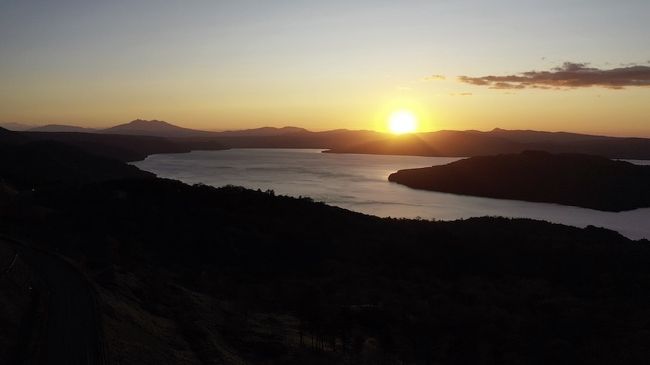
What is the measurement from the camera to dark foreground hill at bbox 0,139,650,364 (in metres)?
27.8

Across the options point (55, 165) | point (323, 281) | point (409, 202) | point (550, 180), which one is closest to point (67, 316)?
point (323, 281)

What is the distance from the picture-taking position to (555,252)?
5766cm

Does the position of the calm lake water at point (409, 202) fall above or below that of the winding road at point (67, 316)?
below

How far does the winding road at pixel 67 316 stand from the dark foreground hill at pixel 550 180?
136 m

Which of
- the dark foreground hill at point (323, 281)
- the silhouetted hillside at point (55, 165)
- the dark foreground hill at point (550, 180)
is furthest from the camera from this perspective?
the dark foreground hill at point (550, 180)

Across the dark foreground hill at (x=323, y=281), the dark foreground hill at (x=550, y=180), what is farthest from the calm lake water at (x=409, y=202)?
the dark foreground hill at (x=323, y=281)

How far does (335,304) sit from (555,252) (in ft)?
107

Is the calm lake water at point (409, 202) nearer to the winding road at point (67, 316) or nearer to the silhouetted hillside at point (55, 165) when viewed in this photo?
the silhouetted hillside at point (55, 165)

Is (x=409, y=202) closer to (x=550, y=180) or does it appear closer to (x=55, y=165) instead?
(x=550, y=180)

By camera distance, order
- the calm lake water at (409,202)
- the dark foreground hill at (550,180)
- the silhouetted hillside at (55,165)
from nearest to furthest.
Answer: the silhouetted hillside at (55,165), the calm lake water at (409,202), the dark foreground hill at (550,180)

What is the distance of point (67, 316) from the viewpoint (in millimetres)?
21234

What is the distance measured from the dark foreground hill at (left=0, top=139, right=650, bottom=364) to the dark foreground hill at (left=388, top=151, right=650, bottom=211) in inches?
2766

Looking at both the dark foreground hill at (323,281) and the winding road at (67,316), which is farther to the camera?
the dark foreground hill at (323,281)

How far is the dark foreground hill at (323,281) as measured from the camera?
Answer: 91.4 ft
